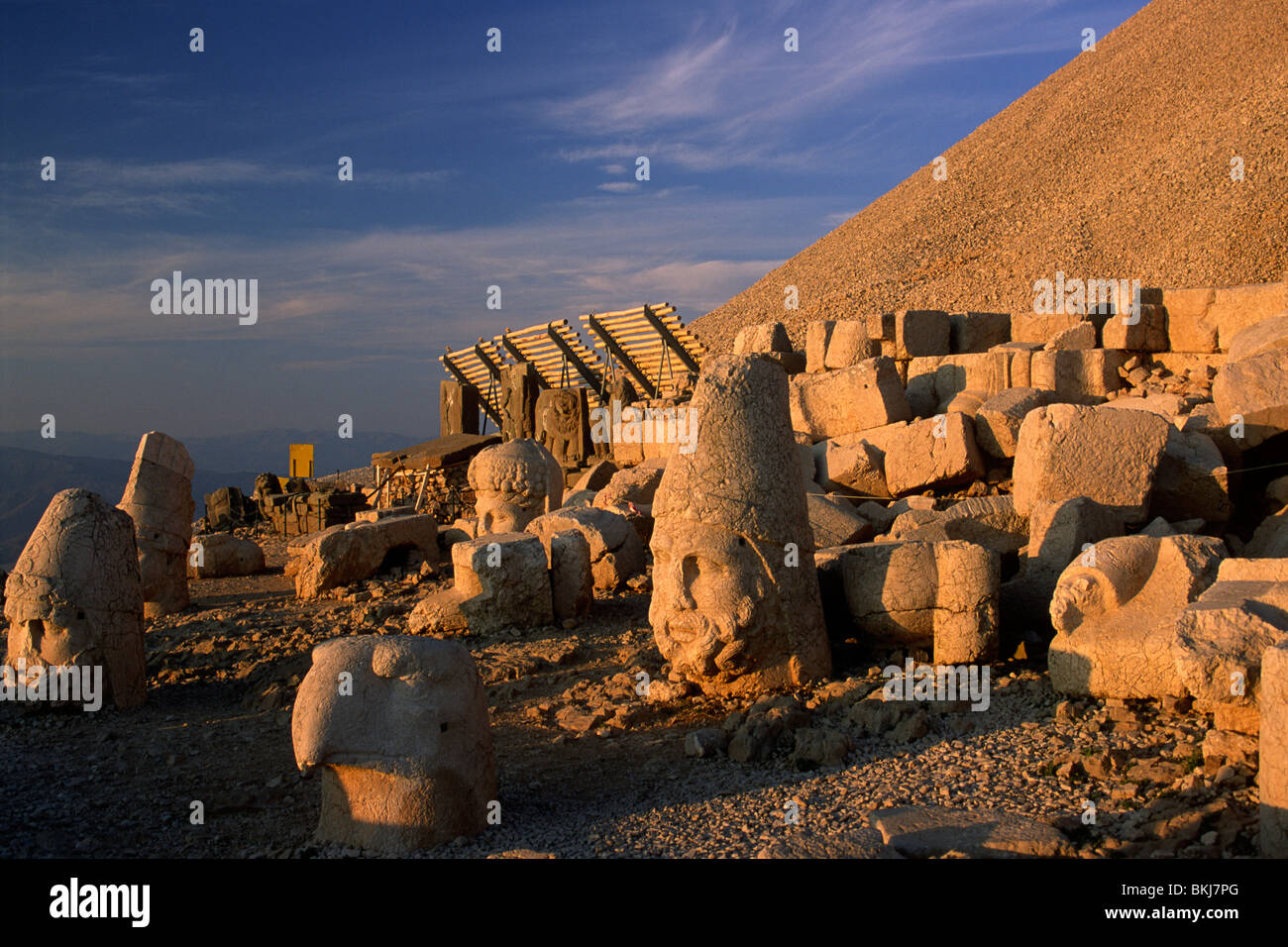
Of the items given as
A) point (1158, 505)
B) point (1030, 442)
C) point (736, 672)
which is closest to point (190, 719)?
point (736, 672)

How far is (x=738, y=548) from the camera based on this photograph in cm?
609

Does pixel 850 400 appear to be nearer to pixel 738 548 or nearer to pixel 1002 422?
pixel 1002 422

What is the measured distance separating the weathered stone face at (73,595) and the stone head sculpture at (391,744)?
3.33 meters

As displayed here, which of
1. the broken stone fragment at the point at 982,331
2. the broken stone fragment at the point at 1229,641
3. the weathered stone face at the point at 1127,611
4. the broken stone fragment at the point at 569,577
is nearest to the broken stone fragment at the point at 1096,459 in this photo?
the weathered stone face at the point at 1127,611

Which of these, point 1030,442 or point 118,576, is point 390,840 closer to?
point 118,576

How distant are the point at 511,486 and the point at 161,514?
138 inches

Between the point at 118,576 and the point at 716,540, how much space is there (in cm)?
427

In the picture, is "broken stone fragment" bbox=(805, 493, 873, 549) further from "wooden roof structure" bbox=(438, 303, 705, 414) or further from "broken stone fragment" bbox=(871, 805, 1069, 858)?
"wooden roof structure" bbox=(438, 303, 705, 414)

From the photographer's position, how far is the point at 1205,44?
1315 inches

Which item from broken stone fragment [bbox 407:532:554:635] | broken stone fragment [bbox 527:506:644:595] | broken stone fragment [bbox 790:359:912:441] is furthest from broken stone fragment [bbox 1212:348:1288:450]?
broken stone fragment [bbox 407:532:554:635]

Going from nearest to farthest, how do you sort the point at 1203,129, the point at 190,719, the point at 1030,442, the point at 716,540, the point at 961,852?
the point at 961,852
the point at 716,540
the point at 190,719
the point at 1030,442
the point at 1203,129

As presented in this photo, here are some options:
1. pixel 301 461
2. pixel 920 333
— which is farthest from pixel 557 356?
pixel 920 333

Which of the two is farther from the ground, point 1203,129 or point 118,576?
point 1203,129
